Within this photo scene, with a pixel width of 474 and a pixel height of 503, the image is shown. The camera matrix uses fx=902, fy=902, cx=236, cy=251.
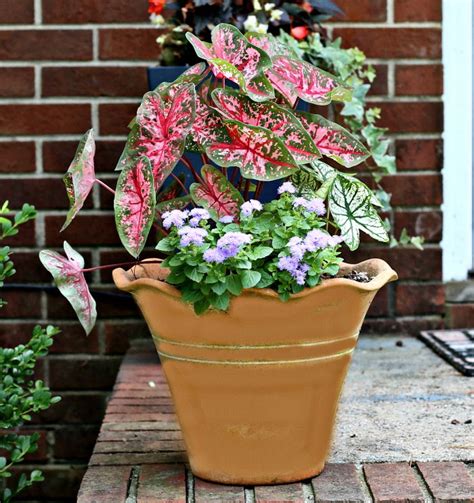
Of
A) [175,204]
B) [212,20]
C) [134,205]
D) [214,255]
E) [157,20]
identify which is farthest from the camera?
[157,20]

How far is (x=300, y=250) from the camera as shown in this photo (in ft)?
4.23

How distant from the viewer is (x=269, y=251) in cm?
130

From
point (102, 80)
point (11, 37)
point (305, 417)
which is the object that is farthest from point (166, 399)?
point (11, 37)

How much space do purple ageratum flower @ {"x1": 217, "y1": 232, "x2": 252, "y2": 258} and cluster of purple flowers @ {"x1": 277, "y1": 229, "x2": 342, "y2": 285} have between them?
7cm

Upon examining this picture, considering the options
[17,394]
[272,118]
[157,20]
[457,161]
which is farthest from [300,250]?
[457,161]

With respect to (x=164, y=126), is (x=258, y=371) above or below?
below

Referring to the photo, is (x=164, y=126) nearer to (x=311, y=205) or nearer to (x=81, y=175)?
(x=81, y=175)

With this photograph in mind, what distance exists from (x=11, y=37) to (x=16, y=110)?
0.65 feet

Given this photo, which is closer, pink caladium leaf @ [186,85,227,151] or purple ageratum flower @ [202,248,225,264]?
purple ageratum flower @ [202,248,225,264]

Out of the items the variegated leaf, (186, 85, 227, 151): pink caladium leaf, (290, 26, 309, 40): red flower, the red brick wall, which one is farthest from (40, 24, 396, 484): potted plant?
the red brick wall

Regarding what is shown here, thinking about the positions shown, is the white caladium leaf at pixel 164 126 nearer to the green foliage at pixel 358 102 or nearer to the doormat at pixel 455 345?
the green foliage at pixel 358 102

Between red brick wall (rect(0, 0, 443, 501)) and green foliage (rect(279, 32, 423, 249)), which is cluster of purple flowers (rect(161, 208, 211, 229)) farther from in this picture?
red brick wall (rect(0, 0, 443, 501))

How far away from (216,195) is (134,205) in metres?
0.13

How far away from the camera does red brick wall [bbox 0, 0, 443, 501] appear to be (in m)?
2.45
